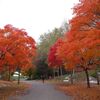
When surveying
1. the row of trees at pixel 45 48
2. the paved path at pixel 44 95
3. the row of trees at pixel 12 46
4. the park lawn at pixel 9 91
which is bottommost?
the paved path at pixel 44 95

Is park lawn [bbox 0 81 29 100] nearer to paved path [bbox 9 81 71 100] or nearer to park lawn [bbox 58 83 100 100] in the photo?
paved path [bbox 9 81 71 100]

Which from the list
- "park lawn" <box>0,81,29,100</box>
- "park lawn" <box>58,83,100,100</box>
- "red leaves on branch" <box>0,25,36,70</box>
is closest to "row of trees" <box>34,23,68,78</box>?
"park lawn" <box>0,81,29,100</box>

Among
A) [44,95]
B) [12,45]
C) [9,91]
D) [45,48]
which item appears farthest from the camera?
[45,48]

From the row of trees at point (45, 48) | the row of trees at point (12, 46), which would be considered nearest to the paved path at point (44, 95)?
the row of trees at point (12, 46)

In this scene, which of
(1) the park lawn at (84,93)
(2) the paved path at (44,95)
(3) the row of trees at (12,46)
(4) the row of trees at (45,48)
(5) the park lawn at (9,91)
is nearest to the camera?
(1) the park lawn at (84,93)

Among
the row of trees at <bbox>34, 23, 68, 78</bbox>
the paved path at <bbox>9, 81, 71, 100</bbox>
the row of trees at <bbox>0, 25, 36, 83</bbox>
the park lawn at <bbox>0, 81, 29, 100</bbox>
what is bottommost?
the paved path at <bbox>9, 81, 71, 100</bbox>

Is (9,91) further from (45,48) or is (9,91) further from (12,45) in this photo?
(45,48)

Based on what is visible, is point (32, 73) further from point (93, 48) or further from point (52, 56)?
point (93, 48)

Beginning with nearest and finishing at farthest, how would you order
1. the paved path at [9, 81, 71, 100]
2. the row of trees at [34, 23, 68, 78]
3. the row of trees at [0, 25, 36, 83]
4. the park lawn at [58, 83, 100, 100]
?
the park lawn at [58, 83, 100, 100], the paved path at [9, 81, 71, 100], the row of trees at [0, 25, 36, 83], the row of trees at [34, 23, 68, 78]

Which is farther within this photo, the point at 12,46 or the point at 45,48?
the point at 45,48

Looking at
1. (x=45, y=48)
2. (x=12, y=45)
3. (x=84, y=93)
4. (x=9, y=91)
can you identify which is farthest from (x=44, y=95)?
(x=45, y=48)

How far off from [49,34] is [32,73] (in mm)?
24298

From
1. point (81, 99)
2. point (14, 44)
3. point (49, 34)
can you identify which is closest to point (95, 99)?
point (81, 99)

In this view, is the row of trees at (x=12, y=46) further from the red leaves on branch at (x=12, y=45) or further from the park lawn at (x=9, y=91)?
the park lawn at (x=9, y=91)
